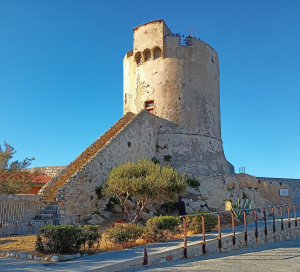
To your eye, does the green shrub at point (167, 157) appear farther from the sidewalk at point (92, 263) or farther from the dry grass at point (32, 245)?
the sidewalk at point (92, 263)

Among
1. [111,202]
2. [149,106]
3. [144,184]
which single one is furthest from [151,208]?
[149,106]

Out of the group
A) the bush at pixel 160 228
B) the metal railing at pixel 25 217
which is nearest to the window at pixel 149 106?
the metal railing at pixel 25 217

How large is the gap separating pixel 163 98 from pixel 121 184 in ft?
34.0

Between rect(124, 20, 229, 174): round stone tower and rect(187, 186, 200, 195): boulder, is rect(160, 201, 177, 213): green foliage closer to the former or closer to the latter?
rect(187, 186, 200, 195): boulder

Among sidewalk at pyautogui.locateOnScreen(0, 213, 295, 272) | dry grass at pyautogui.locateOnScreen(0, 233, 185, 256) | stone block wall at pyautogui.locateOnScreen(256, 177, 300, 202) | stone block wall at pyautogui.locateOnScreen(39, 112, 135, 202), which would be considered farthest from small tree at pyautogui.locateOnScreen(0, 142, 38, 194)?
stone block wall at pyautogui.locateOnScreen(256, 177, 300, 202)

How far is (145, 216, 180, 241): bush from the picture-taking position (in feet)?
34.8

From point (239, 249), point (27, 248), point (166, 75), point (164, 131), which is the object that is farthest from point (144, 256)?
point (166, 75)

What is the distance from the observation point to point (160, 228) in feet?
35.7

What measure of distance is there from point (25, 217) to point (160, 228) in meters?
5.87

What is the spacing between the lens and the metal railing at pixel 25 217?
12203mm

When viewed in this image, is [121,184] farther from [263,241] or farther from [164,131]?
[164,131]

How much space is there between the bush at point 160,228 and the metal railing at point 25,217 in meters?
4.22

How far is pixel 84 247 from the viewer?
9055mm

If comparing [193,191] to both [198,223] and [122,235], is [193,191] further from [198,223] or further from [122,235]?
[122,235]
